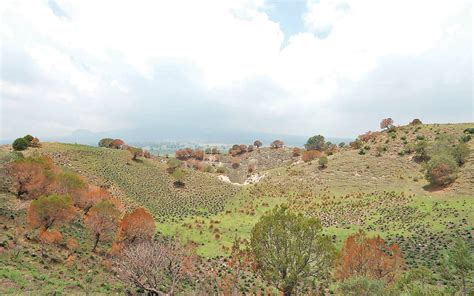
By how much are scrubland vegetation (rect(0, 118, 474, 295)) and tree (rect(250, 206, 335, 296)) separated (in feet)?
0.30

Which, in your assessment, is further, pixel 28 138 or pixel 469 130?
pixel 469 130

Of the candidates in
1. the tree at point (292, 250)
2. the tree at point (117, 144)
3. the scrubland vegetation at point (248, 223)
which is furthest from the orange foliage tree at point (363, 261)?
the tree at point (117, 144)

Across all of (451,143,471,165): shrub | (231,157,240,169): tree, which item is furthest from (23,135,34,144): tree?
(451,143,471,165): shrub

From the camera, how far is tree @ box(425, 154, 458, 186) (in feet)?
207

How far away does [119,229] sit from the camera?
131ft

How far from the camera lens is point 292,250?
25656 mm

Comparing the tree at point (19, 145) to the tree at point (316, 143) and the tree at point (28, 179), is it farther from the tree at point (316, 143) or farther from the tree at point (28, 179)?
the tree at point (316, 143)

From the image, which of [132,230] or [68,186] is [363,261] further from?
[68,186]

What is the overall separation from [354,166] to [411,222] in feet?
111

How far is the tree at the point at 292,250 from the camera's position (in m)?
25.5

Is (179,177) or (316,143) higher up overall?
(316,143)

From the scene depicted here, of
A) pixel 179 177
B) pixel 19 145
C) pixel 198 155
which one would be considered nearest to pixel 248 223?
pixel 179 177

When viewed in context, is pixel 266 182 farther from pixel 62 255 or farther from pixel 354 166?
pixel 62 255

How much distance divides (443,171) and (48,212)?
228ft
